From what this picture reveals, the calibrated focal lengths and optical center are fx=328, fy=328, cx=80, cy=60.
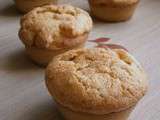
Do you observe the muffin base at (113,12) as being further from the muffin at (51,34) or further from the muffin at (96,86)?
the muffin at (96,86)

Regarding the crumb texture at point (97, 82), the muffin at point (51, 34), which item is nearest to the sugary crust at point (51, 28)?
the muffin at point (51, 34)

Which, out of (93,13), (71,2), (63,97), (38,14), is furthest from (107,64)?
(71,2)

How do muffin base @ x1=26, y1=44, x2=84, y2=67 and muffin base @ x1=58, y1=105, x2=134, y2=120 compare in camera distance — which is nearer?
muffin base @ x1=58, y1=105, x2=134, y2=120

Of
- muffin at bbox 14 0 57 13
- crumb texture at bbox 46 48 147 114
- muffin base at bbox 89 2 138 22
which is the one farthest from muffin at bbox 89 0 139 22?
crumb texture at bbox 46 48 147 114

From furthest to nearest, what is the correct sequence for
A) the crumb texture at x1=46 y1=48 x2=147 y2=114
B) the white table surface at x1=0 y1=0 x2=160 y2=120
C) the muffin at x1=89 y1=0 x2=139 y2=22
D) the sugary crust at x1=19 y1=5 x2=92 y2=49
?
the muffin at x1=89 y1=0 x2=139 y2=22, the sugary crust at x1=19 y1=5 x2=92 y2=49, the white table surface at x1=0 y1=0 x2=160 y2=120, the crumb texture at x1=46 y1=48 x2=147 y2=114

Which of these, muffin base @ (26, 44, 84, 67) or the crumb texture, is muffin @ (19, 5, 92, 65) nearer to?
muffin base @ (26, 44, 84, 67)

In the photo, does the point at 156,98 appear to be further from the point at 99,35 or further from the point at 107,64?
the point at 99,35

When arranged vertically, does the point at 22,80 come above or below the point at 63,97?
below
